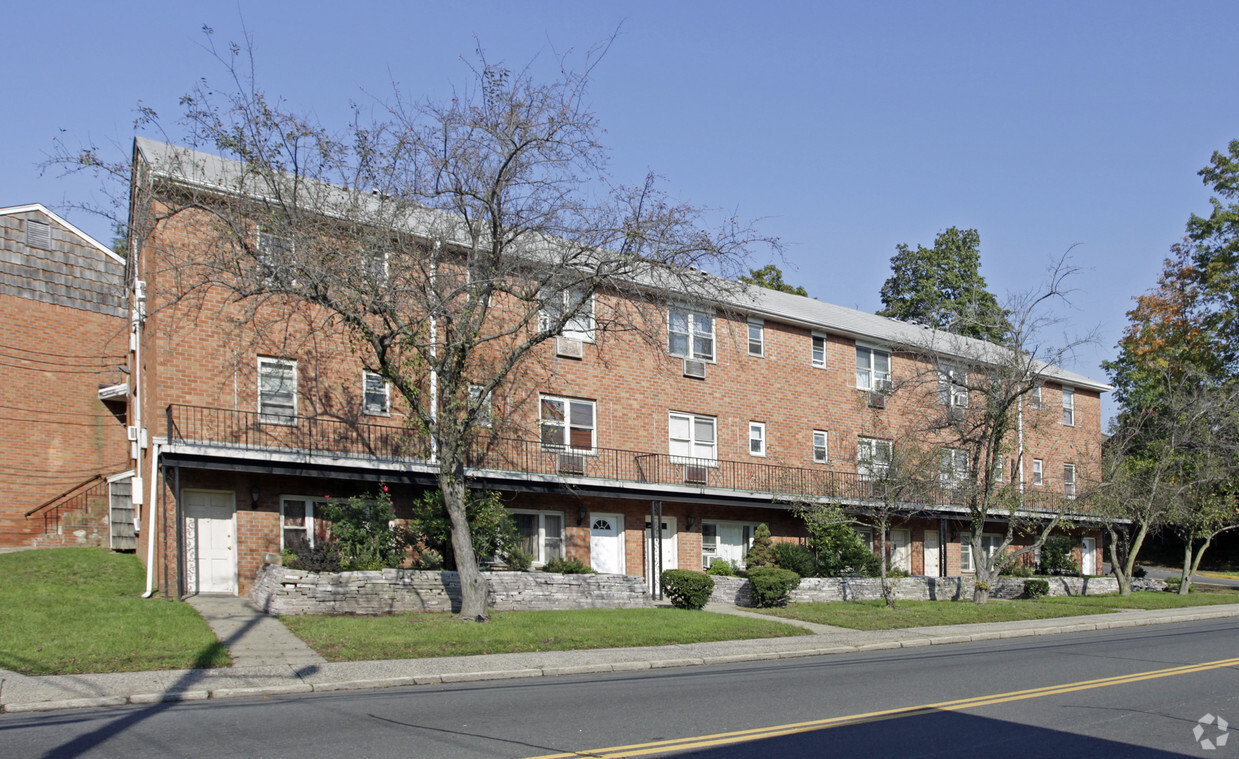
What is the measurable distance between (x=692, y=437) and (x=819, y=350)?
6235mm

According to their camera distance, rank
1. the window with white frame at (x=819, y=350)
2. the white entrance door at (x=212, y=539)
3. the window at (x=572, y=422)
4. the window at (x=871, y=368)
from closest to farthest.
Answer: the white entrance door at (x=212, y=539) → the window at (x=572, y=422) → the window with white frame at (x=819, y=350) → the window at (x=871, y=368)

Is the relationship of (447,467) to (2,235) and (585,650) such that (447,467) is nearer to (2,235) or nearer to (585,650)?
(585,650)

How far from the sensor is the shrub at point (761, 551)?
91.6 feet

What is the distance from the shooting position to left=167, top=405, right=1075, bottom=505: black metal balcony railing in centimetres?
2069

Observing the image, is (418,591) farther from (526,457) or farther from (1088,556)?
(1088,556)

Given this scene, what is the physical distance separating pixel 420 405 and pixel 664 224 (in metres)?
5.42

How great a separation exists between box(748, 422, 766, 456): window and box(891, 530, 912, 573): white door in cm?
707

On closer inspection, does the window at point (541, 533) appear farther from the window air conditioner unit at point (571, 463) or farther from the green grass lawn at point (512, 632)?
the green grass lawn at point (512, 632)

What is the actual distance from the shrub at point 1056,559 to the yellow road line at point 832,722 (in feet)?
87.0

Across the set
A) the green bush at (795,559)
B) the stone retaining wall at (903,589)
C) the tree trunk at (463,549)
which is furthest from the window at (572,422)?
the tree trunk at (463,549)

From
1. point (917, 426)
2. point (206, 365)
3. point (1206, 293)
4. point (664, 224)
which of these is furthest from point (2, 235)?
point (1206, 293)

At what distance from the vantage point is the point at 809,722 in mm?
9578

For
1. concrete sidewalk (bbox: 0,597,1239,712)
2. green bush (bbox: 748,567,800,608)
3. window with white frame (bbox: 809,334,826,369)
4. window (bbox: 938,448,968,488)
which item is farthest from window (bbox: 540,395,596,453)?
window (bbox: 938,448,968,488)

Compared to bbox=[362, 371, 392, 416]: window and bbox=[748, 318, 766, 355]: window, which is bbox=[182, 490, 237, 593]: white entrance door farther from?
bbox=[748, 318, 766, 355]: window
